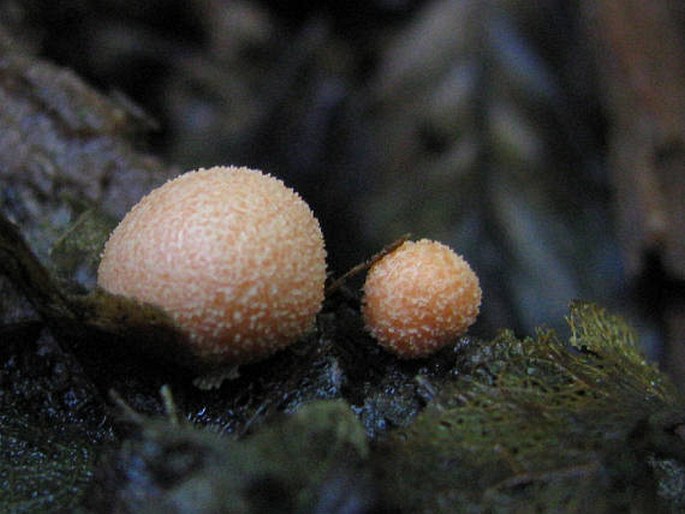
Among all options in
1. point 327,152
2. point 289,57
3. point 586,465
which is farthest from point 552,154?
point 586,465

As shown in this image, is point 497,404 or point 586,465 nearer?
point 586,465

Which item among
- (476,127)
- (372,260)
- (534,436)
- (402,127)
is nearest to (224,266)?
(372,260)

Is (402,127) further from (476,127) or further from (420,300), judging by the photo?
(420,300)

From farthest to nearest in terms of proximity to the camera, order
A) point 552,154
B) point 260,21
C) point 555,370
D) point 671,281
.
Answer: point 260,21, point 552,154, point 671,281, point 555,370

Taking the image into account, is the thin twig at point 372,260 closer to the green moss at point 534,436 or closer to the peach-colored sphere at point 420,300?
the peach-colored sphere at point 420,300

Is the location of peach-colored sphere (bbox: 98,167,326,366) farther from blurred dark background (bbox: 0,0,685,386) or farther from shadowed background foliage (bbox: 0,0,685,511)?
blurred dark background (bbox: 0,0,685,386)

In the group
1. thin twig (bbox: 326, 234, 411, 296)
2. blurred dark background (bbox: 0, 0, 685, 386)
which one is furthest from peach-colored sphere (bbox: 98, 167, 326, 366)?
blurred dark background (bbox: 0, 0, 685, 386)

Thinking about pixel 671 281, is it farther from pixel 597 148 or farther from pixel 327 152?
pixel 327 152
